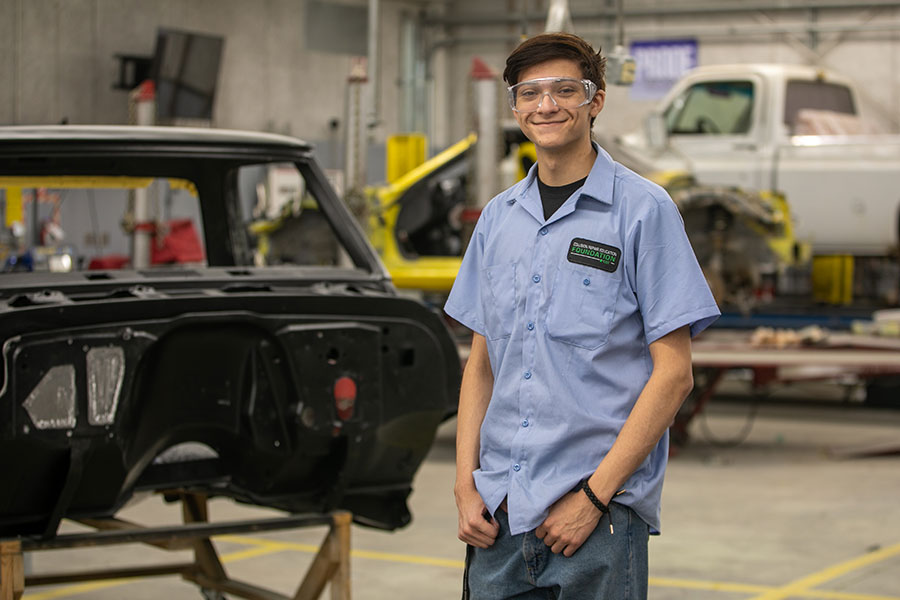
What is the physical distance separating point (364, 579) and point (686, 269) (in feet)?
12.6

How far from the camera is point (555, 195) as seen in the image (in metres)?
2.38

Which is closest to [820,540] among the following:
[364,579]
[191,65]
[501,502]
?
[364,579]

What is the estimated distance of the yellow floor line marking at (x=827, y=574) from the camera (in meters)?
5.39

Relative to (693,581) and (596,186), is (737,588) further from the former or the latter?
(596,186)

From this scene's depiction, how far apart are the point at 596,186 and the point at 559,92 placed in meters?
0.19

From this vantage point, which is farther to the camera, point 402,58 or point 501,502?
point 402,58

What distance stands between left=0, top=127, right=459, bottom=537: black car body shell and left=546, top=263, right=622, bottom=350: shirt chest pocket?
5.92 feet

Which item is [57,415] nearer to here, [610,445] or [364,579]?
[610,445]

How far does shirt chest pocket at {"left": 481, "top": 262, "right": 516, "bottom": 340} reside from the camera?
2350 mm

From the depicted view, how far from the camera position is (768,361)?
9.32 m

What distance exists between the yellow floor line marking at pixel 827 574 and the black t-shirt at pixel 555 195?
3481 mm

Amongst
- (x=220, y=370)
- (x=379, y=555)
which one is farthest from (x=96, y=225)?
(x=220, y=370)

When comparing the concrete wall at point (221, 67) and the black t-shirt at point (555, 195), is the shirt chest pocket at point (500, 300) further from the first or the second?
the concrete wall at point (221, 67)

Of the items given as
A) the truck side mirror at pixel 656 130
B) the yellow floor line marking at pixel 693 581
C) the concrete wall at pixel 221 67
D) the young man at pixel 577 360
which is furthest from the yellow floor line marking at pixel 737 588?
the concrete wall at pixel 221 67
